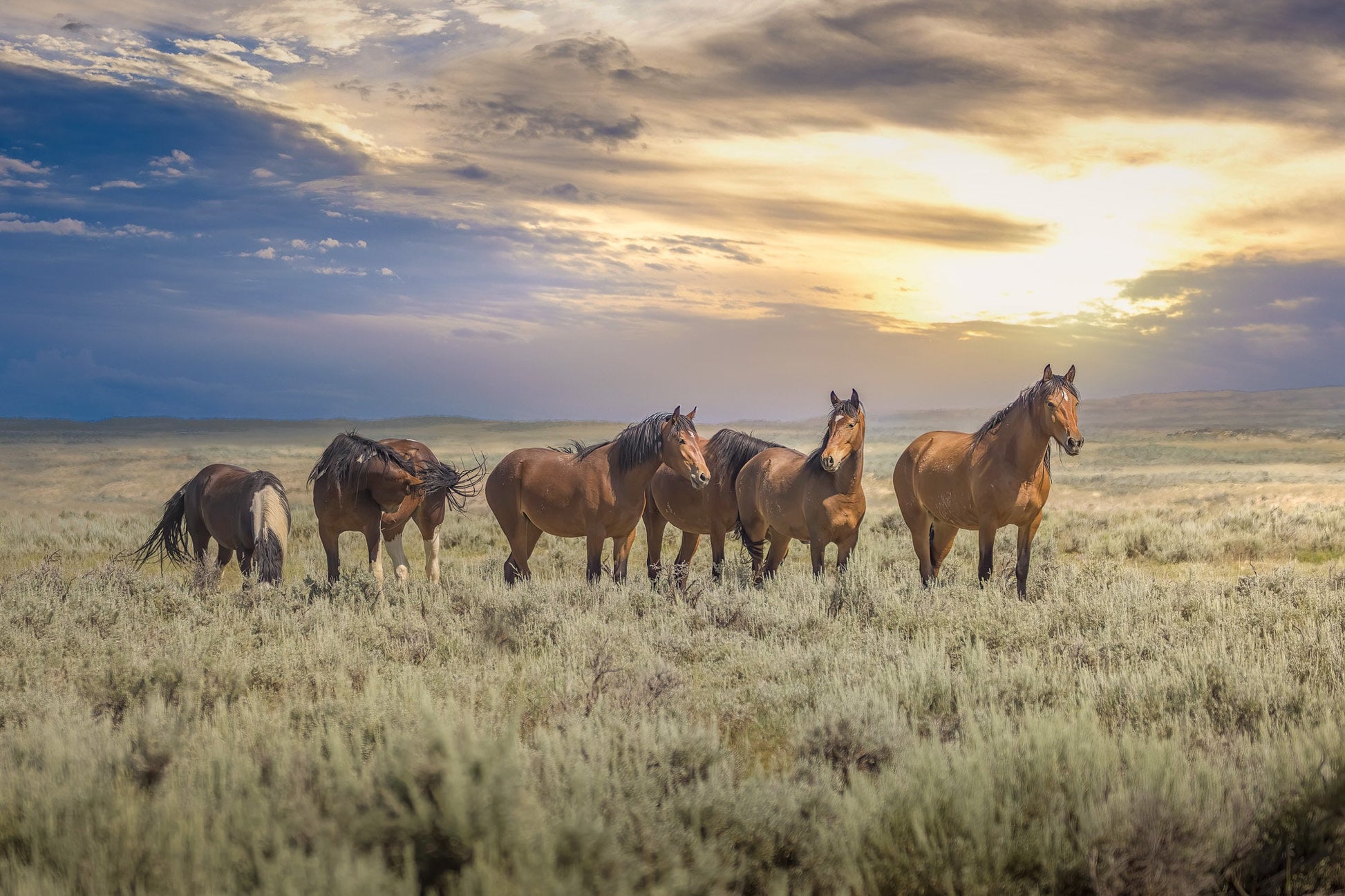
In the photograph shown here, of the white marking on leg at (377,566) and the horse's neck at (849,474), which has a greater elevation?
the horse's neck at (849,474)

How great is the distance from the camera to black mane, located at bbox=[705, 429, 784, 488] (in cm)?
1172

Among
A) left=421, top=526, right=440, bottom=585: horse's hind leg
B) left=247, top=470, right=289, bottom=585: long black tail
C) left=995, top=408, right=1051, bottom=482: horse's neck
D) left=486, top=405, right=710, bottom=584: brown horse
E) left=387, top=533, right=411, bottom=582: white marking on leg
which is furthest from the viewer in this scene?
left=421, top=526, right=440, bottom=585: horse's hind leg

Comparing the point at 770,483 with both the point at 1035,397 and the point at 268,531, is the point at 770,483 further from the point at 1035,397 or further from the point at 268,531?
the point at 268,531

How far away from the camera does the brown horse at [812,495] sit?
9.68 meters

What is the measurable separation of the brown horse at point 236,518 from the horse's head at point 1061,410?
7.98 m

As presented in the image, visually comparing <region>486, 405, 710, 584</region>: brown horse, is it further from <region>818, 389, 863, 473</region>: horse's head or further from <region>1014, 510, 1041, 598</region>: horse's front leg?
<region>1014, 510, 1041, 598</region>: horse's front leg

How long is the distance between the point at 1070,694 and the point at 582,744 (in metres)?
3.02

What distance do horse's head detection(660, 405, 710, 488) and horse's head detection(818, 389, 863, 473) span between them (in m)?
1.24

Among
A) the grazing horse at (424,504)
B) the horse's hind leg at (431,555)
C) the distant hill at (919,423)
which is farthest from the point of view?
the distant hill at (919,423)

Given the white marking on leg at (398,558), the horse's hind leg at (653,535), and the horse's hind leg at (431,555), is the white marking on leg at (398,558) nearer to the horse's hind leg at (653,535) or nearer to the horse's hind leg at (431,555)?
the horse's hind leg at (431,555)

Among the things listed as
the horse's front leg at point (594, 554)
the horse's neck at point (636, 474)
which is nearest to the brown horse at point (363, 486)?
the horse's front leg at point (594, 554)

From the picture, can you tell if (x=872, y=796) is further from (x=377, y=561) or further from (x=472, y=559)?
(x=472, y=559)

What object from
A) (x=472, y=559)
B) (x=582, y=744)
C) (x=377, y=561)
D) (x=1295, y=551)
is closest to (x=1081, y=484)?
(x=1295, y=551)

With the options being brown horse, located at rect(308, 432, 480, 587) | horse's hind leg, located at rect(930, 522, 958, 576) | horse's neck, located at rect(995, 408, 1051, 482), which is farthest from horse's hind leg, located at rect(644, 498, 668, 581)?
horse's neck, located at rect(995, 408, 1051, 482)
